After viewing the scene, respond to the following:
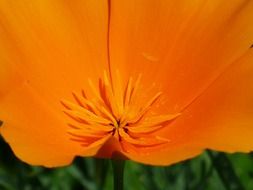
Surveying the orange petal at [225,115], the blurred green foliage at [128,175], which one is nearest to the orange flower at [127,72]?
the orange petal at [225,115]

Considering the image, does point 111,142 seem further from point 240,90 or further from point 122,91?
point 122,91

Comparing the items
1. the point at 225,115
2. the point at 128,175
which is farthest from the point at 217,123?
the point at 128,175

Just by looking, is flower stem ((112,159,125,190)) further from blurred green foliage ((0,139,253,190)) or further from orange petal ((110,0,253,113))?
blurred green foliage ((0,139,253,190))

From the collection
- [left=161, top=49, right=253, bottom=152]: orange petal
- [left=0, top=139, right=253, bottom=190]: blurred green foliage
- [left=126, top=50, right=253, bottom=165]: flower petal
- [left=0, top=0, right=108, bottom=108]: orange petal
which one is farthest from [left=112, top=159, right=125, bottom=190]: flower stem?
[left=0, top=139, right=253, bottom=190]: blurred green foliage

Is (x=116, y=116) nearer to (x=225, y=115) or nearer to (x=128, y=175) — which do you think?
(x=225, y=115)

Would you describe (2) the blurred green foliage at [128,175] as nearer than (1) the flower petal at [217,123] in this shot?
No

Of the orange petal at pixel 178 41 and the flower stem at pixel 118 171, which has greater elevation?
the orange petal at pixel 178 41

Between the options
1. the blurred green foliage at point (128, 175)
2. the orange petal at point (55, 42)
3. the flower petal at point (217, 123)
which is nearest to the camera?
the flower petal at point (217, 123)

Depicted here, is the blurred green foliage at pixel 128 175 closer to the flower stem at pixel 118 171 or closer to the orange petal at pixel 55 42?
the orange petal at pixel 55 42
